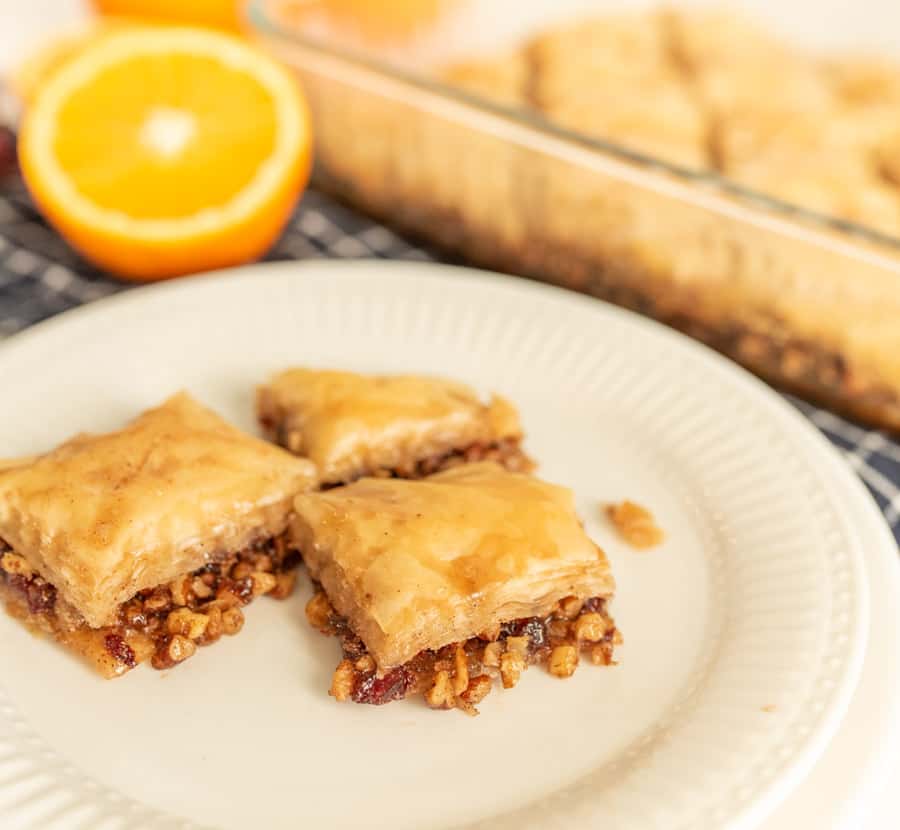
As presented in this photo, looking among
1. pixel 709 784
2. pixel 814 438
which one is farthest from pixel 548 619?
pixel 814 438

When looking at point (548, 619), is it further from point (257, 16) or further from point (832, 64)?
point (832, 64)

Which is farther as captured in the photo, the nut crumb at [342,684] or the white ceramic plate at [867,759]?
the nut crumb at [342,684]

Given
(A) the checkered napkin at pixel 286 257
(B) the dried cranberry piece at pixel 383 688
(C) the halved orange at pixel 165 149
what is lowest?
(A) the checkered napkin at pixel 286 257

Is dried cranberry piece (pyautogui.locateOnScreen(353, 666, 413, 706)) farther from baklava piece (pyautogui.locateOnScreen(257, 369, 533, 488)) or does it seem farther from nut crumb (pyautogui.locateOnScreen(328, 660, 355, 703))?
baklava piece (pyautogui.locateOnScreen(257, 369, 533, 488))

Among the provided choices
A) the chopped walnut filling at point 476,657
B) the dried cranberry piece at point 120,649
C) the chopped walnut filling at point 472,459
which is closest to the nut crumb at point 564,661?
the chopped walnut filling at point 476,657

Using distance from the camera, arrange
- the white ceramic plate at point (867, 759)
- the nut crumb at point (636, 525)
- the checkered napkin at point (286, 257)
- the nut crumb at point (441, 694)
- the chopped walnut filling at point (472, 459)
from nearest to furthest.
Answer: the white ceramic plate at point (867, 759) < the nut crumb at point (441, 694) < the nut crumb at point (636, 525) < the chopped walnut filling at point (472, 459) < the checkered napkin at point (286, 257)

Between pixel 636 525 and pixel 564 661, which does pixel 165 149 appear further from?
pixel 564 661

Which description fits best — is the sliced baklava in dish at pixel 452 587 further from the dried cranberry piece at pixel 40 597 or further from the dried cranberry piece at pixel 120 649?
the dried cranberry piece at pixel 40 597

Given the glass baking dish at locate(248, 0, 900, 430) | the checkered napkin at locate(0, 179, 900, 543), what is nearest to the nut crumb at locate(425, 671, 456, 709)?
the checkered napkin at locate(0, 179, 900, 543)
